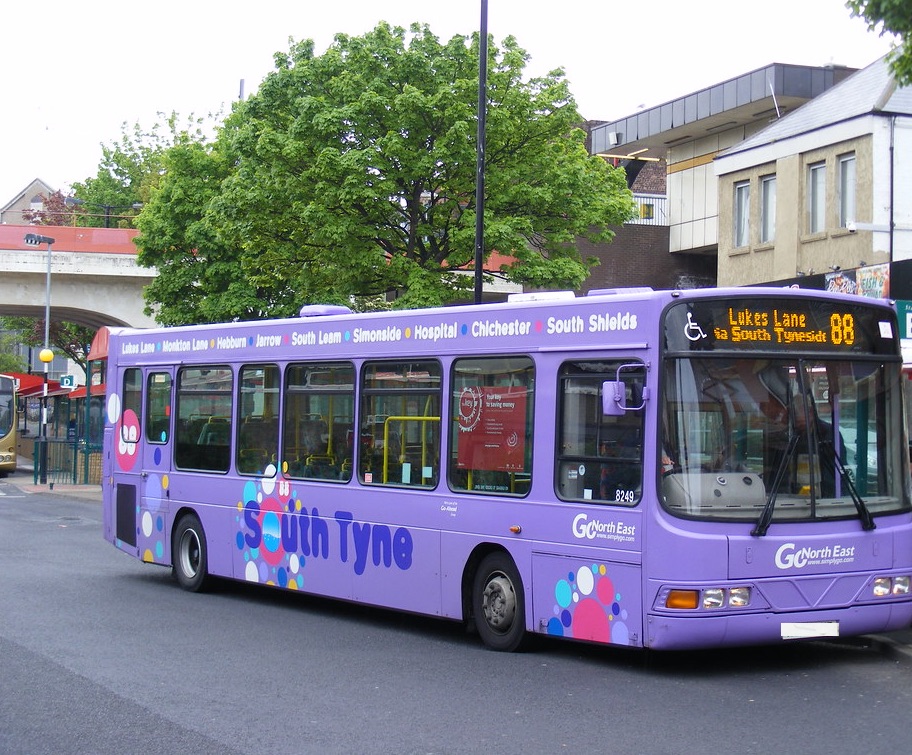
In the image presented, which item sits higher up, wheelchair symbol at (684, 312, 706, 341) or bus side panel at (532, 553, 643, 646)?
wheelchair symbol at (684, 312, 706, 341)

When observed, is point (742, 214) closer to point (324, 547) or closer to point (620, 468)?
point (324, 547)

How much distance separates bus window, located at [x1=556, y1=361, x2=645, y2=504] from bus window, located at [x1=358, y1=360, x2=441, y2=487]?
5.12 feet

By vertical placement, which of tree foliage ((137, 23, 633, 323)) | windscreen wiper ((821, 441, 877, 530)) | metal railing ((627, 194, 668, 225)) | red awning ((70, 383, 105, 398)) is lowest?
windscreen wiper ((821, 441, 877, 530))

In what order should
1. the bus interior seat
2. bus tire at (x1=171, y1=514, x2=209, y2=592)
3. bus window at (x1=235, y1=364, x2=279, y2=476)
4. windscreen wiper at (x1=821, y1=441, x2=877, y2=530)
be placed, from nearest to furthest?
windscreen wiper at (x1=821, y1=441, x2=877, y2=530)
bus window at (x1=235, y1=364, x2=279, y2=476)
the bus interior seat
bus tire at (x1=171, y1=514, x2=209, y2=592)

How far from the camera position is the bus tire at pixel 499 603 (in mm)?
10273

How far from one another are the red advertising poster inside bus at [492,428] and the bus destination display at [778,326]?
5.39 feet

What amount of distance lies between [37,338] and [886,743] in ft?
215

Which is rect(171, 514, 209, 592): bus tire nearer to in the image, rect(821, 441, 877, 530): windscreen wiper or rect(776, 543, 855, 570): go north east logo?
rect(776, 543, 855, 570): go north east logo

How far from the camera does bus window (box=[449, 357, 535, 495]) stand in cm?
1032

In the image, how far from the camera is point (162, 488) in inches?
596

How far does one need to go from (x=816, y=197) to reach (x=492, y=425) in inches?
736

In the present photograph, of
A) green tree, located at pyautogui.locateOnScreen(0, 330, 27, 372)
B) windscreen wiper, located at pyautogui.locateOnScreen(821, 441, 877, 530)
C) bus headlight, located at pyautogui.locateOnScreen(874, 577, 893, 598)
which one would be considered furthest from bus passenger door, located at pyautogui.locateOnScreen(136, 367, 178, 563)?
green tree, located at pyautogui.locateOnScreen(0, 330, 27, 372)

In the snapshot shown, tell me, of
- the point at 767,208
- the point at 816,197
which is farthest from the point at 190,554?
the point at 767,208

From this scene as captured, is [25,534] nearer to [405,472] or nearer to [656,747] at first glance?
[405,472]
